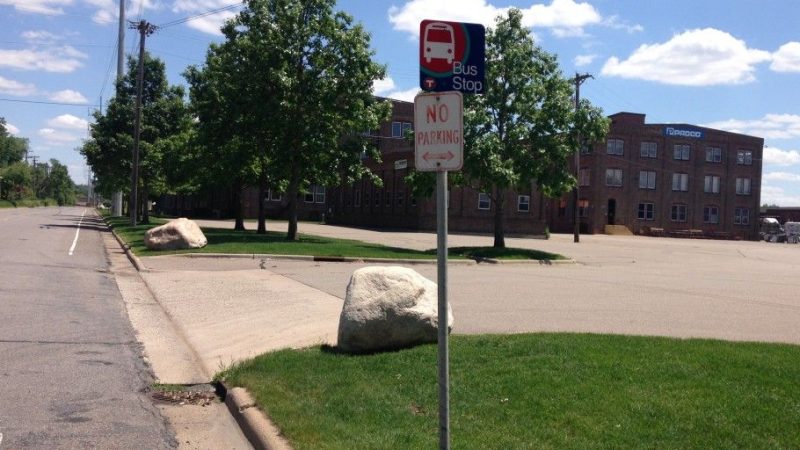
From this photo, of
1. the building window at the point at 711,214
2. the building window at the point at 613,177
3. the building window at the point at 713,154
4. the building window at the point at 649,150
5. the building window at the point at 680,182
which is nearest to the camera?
the building window at the point at 613,177

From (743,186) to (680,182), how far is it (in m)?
8.66

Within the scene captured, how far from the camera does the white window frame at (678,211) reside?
228 feet

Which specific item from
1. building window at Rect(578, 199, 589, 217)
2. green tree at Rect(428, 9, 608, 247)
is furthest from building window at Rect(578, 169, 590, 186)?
green tree at Rect(428, 9, 608, 247)

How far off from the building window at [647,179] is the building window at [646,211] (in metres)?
1.76

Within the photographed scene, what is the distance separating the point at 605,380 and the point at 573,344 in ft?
4.61

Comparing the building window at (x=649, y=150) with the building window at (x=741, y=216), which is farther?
the building window at (x=741, y=216)

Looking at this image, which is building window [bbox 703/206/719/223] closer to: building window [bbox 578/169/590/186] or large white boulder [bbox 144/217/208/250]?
building window [bbox 578/169/590/186]

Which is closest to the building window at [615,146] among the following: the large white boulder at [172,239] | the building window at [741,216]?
the building window at [741,216]

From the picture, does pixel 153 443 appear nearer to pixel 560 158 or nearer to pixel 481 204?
pixel 560 158

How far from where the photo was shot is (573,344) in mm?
7352

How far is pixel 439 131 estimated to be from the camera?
421cm

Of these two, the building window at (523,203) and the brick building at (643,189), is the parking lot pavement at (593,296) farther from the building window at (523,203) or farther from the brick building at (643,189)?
the brick building at (643,189)

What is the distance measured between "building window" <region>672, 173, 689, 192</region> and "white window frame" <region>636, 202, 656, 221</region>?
3279 millimetres

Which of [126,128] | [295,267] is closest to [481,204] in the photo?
[126,128]
